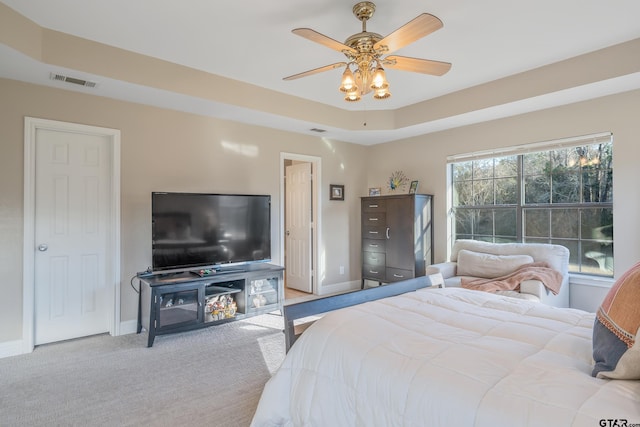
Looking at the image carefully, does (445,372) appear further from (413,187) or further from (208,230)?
(413,187)

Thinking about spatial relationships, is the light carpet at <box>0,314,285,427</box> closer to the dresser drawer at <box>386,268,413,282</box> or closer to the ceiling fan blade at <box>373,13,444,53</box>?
the dresser drawer at <box>386,268,413,282</box>

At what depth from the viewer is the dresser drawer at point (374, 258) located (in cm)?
530

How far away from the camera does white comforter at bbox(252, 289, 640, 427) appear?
105 cm

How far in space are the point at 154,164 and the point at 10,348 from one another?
213cm

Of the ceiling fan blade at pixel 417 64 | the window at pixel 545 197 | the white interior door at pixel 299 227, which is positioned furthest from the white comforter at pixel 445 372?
the white interior door at pixel 299 227

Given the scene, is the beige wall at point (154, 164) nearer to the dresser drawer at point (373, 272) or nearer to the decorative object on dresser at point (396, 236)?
the dresser drawer at point (373, 272)

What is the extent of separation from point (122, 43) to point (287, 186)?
3382 mm

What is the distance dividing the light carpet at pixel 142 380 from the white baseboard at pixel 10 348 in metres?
0.08

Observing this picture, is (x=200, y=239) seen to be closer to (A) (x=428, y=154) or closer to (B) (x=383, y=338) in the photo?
(B) (x=383, y=338)

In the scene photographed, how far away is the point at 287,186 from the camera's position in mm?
6059

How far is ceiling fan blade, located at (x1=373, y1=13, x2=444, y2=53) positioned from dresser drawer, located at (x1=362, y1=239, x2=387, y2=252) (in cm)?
331

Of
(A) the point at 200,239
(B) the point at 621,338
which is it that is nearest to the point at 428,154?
(A) the point at 200,239

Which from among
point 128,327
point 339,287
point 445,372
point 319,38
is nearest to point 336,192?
point 339,287

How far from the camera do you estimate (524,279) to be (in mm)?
3471
